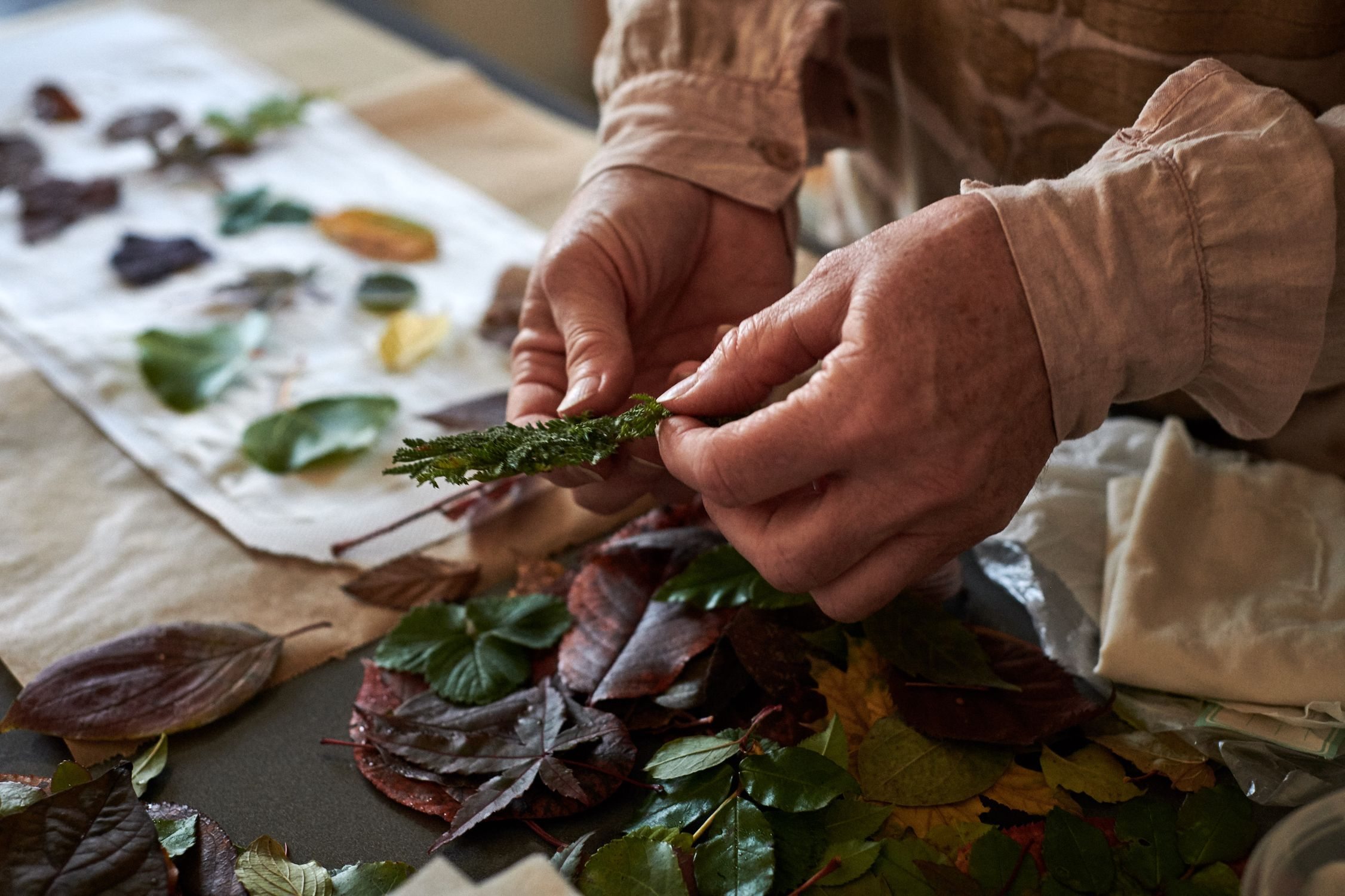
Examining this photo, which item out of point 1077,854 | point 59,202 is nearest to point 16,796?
point 1077,854

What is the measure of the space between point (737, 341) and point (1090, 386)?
203mm

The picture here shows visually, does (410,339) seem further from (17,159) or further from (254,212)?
(17,159)

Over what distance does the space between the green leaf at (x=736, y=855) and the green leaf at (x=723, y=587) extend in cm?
15

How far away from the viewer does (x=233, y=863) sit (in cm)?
63

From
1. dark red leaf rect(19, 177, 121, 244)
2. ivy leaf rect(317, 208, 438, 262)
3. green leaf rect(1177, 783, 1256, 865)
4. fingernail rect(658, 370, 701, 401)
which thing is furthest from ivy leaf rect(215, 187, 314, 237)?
green leaf rect(1177, 783, 1256, 865)

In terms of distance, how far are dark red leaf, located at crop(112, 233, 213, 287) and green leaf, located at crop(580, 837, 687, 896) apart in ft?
2.92

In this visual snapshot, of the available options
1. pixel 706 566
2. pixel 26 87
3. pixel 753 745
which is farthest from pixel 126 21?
pixel 753 745

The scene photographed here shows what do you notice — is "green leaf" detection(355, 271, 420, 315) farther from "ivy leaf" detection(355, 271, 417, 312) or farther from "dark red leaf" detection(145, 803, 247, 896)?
"dark red leaf" detection(145, 803, 247, 896)

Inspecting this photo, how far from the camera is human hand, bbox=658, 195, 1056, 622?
58 centimetres

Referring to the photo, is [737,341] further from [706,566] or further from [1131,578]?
[1131,578]

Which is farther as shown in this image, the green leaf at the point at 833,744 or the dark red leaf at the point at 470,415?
the dark red leaf at the point at 470,415

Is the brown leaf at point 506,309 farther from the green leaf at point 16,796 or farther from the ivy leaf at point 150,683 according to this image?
the green leaf at point 16,796

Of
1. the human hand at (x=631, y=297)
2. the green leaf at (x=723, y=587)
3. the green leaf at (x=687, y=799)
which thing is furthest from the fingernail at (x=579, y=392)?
the green leaf at (x=687, y=799)

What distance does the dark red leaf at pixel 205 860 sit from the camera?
611mm
